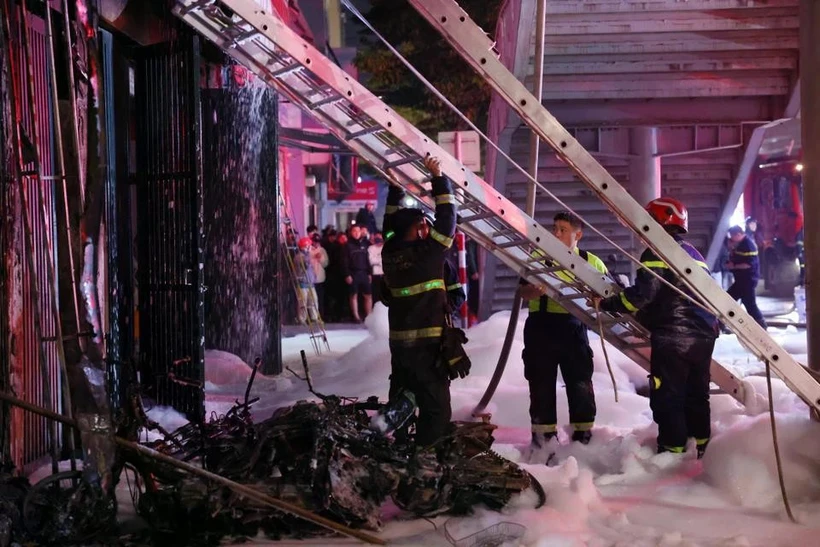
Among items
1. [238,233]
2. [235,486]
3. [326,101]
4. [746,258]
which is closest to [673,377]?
[326,101]

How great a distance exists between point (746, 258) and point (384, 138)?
8900 millimetres

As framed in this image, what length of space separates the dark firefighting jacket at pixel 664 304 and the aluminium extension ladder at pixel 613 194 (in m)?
0.46

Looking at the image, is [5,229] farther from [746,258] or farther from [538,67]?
[746,258]

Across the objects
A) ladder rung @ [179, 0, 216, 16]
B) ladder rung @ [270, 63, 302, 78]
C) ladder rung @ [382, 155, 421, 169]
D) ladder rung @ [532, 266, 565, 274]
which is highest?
ladder rung @ [179, 0, 216, 16]

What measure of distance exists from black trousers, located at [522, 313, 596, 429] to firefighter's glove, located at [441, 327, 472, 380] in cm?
135

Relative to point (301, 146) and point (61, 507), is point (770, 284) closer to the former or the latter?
point (301, 146)

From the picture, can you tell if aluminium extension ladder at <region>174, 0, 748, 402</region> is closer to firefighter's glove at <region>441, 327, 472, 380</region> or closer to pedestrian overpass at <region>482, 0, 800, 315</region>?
firefighter's glove at <region>441, 327, 472, 380</region>

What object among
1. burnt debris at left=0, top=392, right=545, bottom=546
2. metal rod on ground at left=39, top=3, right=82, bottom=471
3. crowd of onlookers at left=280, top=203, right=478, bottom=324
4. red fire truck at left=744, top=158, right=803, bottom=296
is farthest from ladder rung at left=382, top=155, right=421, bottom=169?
red fire truck at left=744, top=158, right=803, bottom=296

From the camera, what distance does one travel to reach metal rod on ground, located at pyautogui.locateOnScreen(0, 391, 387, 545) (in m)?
4.33

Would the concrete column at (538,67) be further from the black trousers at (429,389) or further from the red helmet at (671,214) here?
the black trousers at (429,389)

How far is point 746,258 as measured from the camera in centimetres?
1384

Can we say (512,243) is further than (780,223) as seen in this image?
No

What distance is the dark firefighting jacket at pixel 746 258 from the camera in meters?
13.8

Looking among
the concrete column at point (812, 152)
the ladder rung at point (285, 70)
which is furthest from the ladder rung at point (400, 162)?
the concrete column at point (812, 152)
